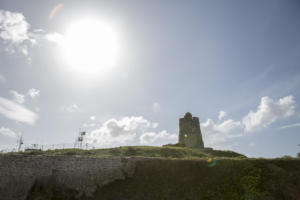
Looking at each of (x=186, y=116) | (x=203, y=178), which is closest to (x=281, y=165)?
(x=203, y=178)

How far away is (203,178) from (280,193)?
5367mm

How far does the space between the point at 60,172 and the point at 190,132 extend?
3295 centimetres

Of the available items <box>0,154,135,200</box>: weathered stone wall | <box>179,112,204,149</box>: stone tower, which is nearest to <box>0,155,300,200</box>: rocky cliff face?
<box>0,154,135,200</box>: weathered stone wall

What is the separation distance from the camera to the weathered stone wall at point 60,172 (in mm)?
12258

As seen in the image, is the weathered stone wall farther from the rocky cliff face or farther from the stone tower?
the stone tower

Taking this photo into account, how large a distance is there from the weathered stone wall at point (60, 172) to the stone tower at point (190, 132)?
1100 inches

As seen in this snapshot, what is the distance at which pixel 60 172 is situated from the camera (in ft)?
44.8

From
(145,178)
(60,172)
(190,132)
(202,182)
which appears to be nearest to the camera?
(60,172)

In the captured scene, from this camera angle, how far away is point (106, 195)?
13586 millimetres

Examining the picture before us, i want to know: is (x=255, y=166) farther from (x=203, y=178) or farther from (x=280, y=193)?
(x=203, y=178)

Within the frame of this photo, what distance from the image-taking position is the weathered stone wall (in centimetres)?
1226

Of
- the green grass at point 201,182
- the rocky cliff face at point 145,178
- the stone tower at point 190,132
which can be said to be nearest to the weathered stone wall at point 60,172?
the rocky cliff face at point 145,178

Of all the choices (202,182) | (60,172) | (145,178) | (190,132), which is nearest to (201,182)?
(202,182)

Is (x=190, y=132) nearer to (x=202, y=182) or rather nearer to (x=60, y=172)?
(x=202, y=182)
